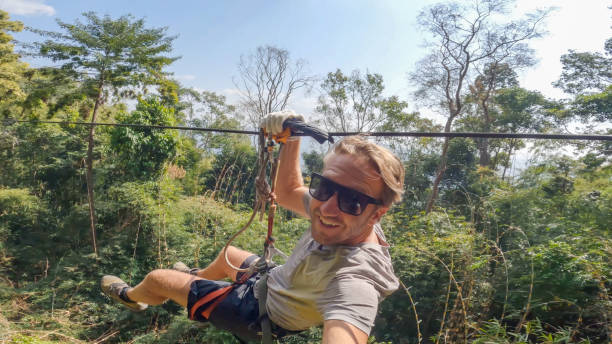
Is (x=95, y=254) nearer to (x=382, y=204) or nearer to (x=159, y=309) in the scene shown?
(x=159, y=309)

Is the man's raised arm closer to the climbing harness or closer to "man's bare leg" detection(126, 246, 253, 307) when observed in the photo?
the climbing harness

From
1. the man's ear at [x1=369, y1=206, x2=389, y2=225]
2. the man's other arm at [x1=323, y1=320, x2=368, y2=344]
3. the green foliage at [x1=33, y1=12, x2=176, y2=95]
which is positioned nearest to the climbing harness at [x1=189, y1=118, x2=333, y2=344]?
Result: the man's ear at [x1=369, y1=206, x2=389, y2=225]

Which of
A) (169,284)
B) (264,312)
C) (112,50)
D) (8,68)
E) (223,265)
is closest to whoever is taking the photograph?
(264,312)

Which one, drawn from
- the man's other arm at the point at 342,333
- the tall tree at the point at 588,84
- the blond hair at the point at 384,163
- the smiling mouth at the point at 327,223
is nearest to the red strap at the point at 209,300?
the smiling mouth at the point at 327,223

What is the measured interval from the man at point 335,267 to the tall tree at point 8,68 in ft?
24.0

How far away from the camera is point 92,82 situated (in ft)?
18.5

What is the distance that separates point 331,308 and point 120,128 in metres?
6.55

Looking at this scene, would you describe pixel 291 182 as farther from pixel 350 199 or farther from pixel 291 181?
pixel 350 199

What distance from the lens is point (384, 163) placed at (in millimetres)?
1462

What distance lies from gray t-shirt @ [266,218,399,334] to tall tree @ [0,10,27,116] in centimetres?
758

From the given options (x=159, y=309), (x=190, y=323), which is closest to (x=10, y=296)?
(x=159, y=309)

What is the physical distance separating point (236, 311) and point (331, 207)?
805mm

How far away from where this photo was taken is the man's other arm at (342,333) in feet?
3.60

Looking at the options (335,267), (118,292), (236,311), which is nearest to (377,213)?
(335,267)
